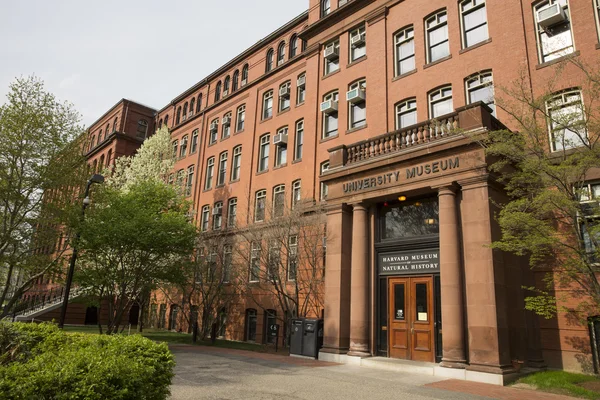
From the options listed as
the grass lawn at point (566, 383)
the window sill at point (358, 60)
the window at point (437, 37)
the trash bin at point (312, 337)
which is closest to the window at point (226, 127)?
the window sill at point (358, 60)

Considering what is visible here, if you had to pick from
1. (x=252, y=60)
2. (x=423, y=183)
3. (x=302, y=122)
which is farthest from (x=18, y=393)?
(x=252, y=60)

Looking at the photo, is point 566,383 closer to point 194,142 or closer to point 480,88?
point 480,88

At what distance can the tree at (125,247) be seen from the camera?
18734 millimetres

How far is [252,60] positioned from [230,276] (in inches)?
686

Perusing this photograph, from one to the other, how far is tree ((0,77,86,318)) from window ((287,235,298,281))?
10356 millimetres

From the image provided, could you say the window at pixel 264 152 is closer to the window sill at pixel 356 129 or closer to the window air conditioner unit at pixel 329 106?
the window air conditioner unit at pixel 329 106

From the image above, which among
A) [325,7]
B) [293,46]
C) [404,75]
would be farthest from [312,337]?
[293,46]

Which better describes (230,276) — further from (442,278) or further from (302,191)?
(442,278)

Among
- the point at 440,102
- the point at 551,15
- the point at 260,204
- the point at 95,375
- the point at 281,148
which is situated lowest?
the point at 95,375

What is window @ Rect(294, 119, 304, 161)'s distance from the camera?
2627 centimetres

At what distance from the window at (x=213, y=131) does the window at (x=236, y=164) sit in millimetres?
3859

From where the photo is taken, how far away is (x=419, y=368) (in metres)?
12.1

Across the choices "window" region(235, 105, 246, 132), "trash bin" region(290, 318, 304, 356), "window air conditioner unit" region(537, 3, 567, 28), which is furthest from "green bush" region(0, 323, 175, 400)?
"window" region(235, 105, 246, 132)

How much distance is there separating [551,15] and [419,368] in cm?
1339
